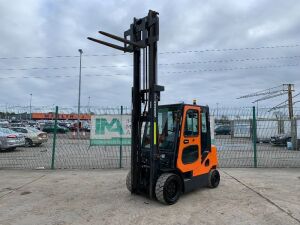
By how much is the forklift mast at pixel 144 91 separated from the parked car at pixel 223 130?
5646mm

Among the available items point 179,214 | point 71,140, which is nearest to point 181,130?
point 179,214

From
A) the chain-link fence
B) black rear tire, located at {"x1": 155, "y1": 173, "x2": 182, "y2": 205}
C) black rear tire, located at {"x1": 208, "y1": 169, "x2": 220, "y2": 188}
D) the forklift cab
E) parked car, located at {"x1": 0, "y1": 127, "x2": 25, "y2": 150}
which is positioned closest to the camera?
black rear tire, located at {"x1": 155, "y1": 173, "x2": 182, "y2": 205}

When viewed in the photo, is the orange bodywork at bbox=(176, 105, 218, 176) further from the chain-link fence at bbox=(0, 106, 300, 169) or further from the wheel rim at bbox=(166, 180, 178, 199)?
the chain-link fence at bbox=(0, 106, 300, 169)

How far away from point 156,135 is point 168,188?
1.12 meters

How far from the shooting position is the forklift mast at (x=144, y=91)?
249 inches

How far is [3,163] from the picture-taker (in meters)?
12.3

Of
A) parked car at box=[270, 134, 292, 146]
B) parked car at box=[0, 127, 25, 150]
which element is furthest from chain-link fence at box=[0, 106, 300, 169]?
parked car at box=[0, 127, 25, 150]

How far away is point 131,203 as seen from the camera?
6.31 metres

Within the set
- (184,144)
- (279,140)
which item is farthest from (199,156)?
(279,140)

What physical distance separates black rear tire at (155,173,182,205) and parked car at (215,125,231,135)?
5.72 m

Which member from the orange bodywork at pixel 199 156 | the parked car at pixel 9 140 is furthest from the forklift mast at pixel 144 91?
the parked car at pixel 9 140

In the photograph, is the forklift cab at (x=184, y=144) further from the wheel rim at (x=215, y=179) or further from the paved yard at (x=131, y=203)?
the paved yard at (x=131, y=203)

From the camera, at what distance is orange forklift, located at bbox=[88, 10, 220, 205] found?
20.7ft

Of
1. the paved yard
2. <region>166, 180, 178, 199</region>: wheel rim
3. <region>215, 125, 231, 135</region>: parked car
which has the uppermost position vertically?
<region>215, 125, 231, 135</region>: parked car
